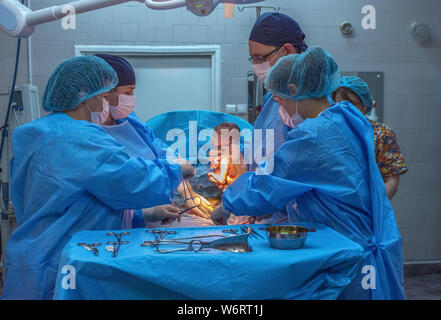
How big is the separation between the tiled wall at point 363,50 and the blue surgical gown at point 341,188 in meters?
2.84

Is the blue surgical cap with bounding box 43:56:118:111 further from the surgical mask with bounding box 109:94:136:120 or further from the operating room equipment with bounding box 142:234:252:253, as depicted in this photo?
the operating room equipment with bounding box 142:234:252:253

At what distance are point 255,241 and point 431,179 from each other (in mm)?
3747

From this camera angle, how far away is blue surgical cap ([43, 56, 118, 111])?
6.31 feet

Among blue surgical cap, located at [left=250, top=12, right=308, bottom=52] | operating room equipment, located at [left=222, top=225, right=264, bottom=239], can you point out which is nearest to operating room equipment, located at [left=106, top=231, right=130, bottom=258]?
operating room equipment, located at [left=222, top=225, right=264, bottom=239]

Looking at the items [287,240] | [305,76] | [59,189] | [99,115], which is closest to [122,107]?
[99,115]

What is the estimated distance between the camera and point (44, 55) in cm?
439

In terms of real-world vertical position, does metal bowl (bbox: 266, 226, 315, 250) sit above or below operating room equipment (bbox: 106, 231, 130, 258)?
above

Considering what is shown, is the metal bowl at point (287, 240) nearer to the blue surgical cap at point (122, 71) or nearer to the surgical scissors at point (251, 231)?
the surgical scissors at point (251, 231)

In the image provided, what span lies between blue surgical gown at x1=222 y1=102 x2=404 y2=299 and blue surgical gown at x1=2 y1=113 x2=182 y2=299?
494mm

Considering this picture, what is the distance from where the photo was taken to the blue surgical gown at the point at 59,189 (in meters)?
1.72

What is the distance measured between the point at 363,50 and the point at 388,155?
244 cm

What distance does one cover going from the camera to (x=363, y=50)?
4645 millimetres

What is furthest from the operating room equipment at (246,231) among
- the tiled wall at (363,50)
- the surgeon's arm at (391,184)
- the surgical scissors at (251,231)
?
the tiled wall at (363,50)

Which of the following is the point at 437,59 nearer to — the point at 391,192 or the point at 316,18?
the point at 316,18
